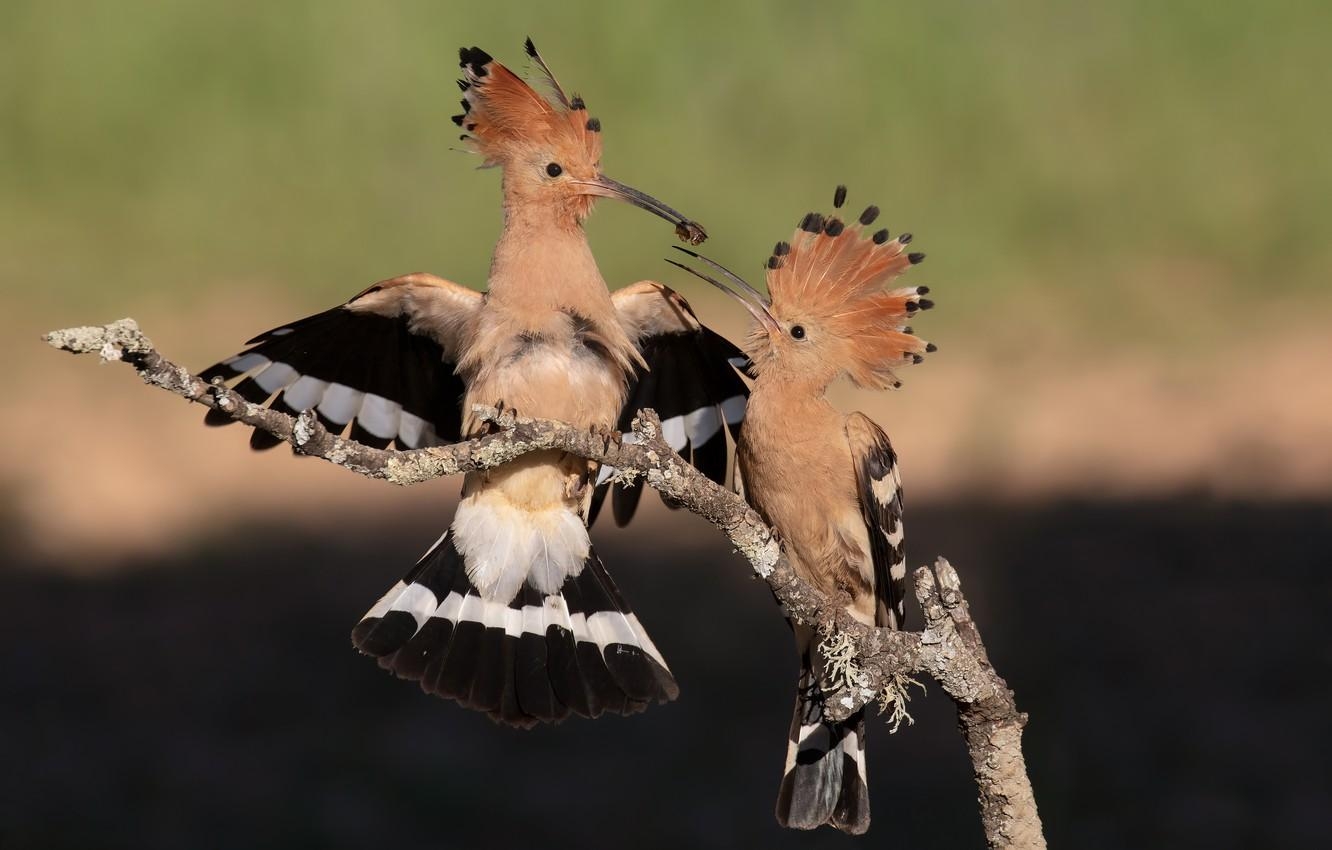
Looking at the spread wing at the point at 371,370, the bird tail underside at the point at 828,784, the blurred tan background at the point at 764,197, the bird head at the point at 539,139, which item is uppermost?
the blurred tan background at the point at 764,197

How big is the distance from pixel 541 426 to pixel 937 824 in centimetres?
271

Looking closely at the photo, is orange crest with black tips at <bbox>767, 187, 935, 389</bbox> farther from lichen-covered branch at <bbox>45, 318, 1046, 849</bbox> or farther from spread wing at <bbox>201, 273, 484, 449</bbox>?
spread wing at <bbox>201, 273, 484, 449</bbox>

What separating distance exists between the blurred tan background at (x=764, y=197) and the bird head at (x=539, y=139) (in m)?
2.67

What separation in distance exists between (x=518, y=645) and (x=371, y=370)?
28.6 inches

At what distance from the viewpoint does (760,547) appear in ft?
9.90

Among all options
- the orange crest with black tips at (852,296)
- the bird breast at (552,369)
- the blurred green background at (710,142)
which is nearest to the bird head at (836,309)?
the orange crest with black tips at (852,296)

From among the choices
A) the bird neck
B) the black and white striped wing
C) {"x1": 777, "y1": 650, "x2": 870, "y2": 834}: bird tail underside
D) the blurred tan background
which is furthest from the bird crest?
the blurred tan background

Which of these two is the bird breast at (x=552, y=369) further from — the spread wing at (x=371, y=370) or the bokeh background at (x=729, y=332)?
the bokeh background at (x=729, y=332)

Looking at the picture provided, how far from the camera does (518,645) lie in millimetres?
3523

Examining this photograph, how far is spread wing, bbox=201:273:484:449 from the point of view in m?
3.69

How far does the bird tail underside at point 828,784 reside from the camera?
140 inches

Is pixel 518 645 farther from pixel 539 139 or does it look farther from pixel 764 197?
pixel 764 197

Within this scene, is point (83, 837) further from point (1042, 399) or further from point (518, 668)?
point (1042, 399)

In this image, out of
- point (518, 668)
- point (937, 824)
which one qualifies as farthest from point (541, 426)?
point (937, 824)
